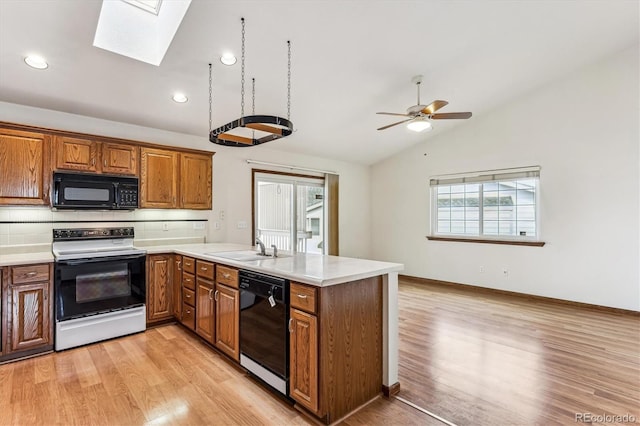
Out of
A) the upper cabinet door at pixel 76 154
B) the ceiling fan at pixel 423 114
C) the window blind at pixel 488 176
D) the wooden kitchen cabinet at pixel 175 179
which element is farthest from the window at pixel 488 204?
the upper cabinet door at pixel 76 154

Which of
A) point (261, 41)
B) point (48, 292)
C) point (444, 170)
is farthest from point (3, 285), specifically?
point (444, 170)

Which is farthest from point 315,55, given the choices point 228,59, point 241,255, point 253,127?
point 241,255

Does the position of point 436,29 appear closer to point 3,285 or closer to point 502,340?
point 502,340

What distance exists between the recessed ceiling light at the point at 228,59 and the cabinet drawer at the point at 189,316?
2.50 metres

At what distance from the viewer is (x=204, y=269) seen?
122 inches

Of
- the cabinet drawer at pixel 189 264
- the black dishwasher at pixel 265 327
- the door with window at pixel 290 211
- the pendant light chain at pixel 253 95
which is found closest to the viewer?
the black dishwasher at pixel 265 327

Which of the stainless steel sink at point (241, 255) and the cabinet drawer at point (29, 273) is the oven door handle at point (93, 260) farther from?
the stainless steel sink at point (241, 255)

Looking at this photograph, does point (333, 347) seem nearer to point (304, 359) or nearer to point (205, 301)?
point (304, 359)

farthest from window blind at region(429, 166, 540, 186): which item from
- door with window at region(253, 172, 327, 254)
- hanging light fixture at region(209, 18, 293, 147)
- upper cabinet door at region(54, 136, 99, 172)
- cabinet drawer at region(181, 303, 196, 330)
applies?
upper cabinet door at region(54, 136, 99, 172)

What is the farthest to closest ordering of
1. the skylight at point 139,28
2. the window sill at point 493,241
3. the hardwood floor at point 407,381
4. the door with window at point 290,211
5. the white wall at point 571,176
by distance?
the door with window at point 290,211
the window sill at point 493,241
the white wall at point 571,176
the skylight at point 139,28
the hardwood floor at point 407,381

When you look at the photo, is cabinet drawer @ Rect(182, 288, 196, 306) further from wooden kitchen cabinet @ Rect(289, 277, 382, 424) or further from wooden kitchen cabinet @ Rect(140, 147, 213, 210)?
wooden kitchen cabinet @ Rect(289, 277, 382, 424)

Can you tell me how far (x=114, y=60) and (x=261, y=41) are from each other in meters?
1.33

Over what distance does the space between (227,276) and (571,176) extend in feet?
16.2

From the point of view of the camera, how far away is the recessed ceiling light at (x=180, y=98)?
355 cm
